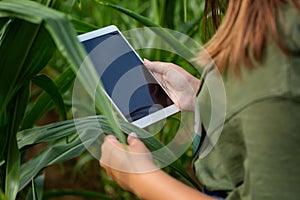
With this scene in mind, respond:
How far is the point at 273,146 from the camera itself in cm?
57

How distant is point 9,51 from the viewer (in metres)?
0.76

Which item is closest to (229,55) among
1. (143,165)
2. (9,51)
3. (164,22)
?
(143,165)

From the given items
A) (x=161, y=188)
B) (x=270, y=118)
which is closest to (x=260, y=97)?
(x=270, y=118)

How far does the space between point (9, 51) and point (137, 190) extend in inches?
7.9

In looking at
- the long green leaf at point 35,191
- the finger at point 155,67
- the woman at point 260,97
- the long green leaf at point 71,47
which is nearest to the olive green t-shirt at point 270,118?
the woman at point 260,97

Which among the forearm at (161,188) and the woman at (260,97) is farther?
the forearm at (161,188)

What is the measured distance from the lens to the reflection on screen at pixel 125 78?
→ 2.48 ft

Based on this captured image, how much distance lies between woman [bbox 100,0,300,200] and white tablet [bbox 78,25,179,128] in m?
0.13

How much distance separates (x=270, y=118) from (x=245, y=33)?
0.07 metres

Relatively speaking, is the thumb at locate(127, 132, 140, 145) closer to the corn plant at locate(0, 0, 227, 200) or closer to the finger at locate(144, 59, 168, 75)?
the corn plant at locate(0, 0, 227, 200)

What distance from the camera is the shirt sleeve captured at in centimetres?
56

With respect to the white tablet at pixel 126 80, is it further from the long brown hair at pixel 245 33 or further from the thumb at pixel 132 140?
the long brown hair at pixel 245 33

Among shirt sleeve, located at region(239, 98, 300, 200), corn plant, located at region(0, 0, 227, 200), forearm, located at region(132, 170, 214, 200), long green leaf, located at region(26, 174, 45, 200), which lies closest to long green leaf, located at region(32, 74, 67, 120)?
corn plant, located at region(0, 0, 227, 200)

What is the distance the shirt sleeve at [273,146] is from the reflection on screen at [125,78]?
20 cm
